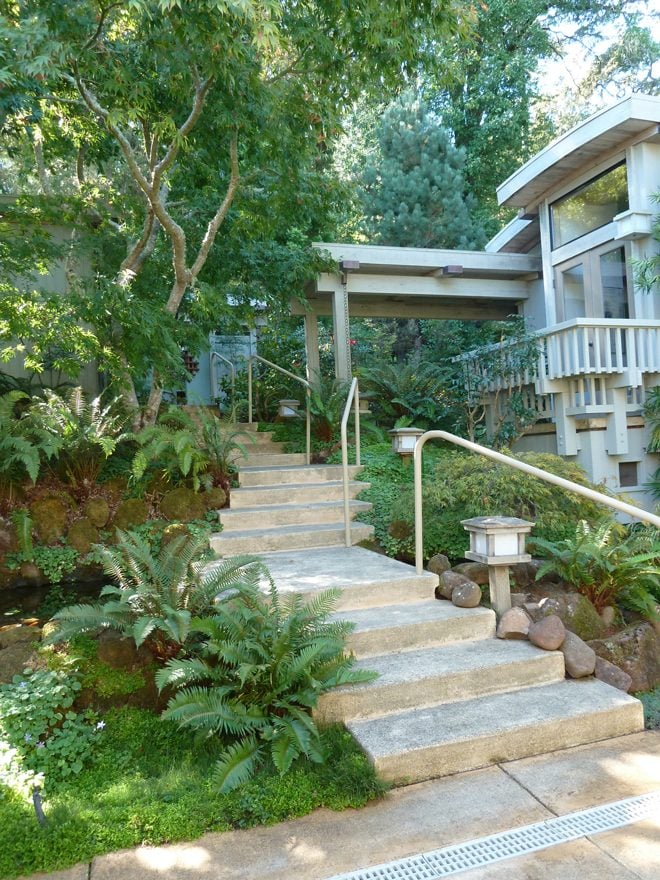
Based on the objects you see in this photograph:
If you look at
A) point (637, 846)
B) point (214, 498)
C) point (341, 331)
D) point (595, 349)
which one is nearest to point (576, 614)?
point (637, 846)

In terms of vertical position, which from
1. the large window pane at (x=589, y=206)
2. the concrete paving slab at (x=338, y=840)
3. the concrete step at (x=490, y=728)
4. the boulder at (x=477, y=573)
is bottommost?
the concrete paving slab at (x=338, y=840)

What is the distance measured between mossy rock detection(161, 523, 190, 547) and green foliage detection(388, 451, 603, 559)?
1.82 m

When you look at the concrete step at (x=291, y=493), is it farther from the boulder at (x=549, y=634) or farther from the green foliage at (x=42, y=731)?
the boulder at (x=549, y=634)

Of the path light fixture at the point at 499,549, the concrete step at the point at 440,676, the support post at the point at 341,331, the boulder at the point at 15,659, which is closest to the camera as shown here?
the concrete step at the point at 440,676

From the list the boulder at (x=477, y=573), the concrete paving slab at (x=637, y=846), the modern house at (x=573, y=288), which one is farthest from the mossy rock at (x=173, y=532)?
the modern house at (x=573, y=288)

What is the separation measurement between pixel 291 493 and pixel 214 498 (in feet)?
2.66

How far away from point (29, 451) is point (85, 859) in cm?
317

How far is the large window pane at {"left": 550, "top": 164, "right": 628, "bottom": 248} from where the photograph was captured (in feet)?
27.1

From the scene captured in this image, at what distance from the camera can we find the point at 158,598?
3.11 meters

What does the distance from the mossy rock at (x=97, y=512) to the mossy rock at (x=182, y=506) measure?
1.55 ft

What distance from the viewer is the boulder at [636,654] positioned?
3342 millimetres

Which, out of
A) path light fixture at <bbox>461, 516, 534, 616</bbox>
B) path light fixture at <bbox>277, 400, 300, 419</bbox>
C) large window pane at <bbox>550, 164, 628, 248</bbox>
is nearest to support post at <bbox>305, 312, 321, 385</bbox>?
path light fixture at <bbox>277, 400, 300, 419</bbox>

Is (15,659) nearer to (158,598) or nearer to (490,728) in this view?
(158,598)

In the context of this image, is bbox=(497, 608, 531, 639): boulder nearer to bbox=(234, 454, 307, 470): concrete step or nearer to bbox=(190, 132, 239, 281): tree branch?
bbox=(234, 454, 307, 470): concrete step
